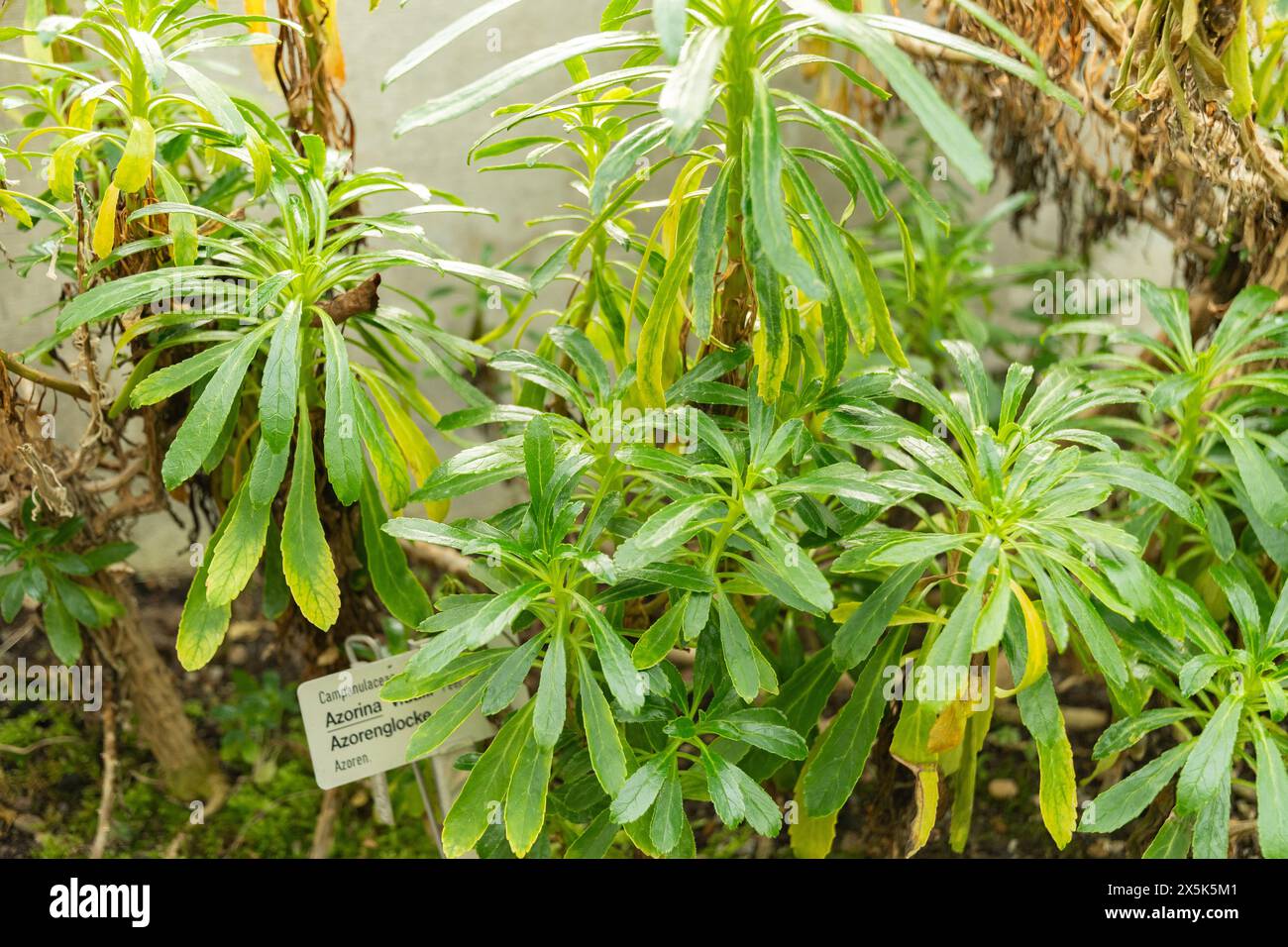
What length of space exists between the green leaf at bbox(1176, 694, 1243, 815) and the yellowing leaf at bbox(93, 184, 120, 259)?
1.52m

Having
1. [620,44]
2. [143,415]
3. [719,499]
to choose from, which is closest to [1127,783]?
[719,499]

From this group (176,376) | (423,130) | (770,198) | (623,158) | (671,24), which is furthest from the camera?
(423,130)

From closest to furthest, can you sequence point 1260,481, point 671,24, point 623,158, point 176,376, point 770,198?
point 671,24 < point 770,198 < point 623,158 < point 176,376 < point 1260,481

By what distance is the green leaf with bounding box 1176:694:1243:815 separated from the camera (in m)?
1.23

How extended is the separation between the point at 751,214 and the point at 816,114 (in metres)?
0.28

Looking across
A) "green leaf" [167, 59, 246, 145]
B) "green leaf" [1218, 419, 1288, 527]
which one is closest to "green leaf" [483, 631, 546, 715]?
"green leaf" [167, 59, 246, 145]

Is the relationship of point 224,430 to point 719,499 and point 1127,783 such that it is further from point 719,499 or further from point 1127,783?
point 1127,783

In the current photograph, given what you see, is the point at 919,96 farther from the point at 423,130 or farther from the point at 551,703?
the point at 423,130

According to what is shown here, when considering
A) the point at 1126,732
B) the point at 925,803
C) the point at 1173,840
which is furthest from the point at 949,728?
the point at 1173,840

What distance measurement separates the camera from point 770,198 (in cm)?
109

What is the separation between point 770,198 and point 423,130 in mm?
1263
